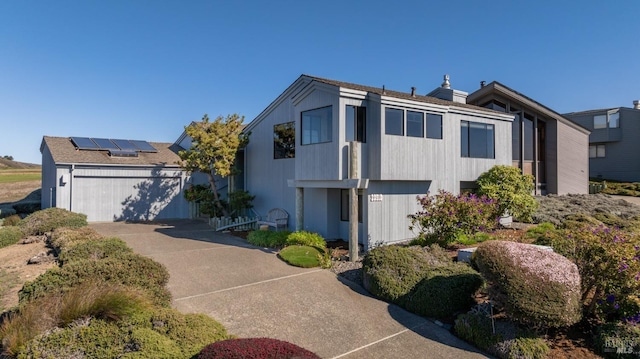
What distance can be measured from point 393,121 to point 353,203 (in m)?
3.08

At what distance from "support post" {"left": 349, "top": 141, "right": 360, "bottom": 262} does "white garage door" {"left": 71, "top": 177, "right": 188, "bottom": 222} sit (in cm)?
1237

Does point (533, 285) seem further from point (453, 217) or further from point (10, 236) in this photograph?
point (10, 236)

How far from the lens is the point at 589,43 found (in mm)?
14492

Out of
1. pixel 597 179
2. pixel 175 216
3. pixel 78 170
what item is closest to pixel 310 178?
pixel 175 216

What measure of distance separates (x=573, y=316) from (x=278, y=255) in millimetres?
7838

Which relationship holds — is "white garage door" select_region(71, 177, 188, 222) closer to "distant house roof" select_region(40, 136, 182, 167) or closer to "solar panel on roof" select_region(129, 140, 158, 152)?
"distant house roof" select_region(40, 136, 182, 167)

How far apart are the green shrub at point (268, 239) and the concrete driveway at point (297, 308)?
2.99ft

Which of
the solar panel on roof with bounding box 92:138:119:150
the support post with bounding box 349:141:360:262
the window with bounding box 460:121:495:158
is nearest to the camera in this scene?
the support post with bounding box 349:141:360:262

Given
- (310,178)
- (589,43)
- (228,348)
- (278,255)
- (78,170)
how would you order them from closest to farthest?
(228,348), (278,255), (310,178), (589,43), (78,170)

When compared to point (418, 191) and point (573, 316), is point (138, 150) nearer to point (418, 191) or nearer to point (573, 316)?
point (418, 191)

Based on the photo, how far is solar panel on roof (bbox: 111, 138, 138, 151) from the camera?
20.1 m

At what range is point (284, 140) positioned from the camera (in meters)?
15.4

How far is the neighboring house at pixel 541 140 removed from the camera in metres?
19.3

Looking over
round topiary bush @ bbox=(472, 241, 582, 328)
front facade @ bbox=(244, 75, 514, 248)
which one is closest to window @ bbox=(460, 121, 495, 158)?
front facade @ bbox=(244, 75, 514, 248)
